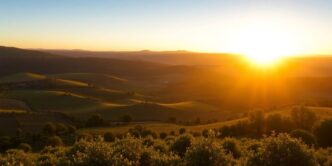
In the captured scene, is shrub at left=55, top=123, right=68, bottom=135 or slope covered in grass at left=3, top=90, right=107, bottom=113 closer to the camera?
shrub at left=55, top=123, right=68, bottom=135

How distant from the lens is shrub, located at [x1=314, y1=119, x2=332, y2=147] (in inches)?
2360

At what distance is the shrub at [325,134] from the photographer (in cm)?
5994

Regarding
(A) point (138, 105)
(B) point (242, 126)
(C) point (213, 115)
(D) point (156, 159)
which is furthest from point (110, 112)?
(D) point (156, 159)

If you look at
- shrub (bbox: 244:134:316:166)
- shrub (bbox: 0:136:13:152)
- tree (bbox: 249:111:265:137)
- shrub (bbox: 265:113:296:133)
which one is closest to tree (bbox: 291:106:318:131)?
shrub (bbox: 265:113:296:133)

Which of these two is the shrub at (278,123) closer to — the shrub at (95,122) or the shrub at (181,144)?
the shrub at (95,122)

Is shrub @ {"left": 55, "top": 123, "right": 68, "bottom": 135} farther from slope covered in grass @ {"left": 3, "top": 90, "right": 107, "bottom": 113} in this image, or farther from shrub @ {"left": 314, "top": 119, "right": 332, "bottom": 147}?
shrub @ {"left": 314, "top": 119, "right": 332, "bottom": 147}

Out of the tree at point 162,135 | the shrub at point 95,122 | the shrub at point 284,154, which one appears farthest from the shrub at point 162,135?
the shrub at point 284,154

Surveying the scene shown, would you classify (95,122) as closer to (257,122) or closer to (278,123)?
(257,122)

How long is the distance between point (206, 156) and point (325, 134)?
4081 centimetres

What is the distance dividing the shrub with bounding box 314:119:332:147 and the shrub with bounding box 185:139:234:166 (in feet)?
130

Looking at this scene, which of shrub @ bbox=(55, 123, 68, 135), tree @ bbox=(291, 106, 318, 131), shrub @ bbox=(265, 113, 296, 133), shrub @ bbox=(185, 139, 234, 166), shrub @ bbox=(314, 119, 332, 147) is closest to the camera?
shrub @ bbox=(185, 139, 234, 166)

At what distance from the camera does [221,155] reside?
24.5m

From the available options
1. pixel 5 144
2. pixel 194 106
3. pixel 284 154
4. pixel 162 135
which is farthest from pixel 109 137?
pixel 194 106

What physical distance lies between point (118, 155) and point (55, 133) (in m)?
68.3
